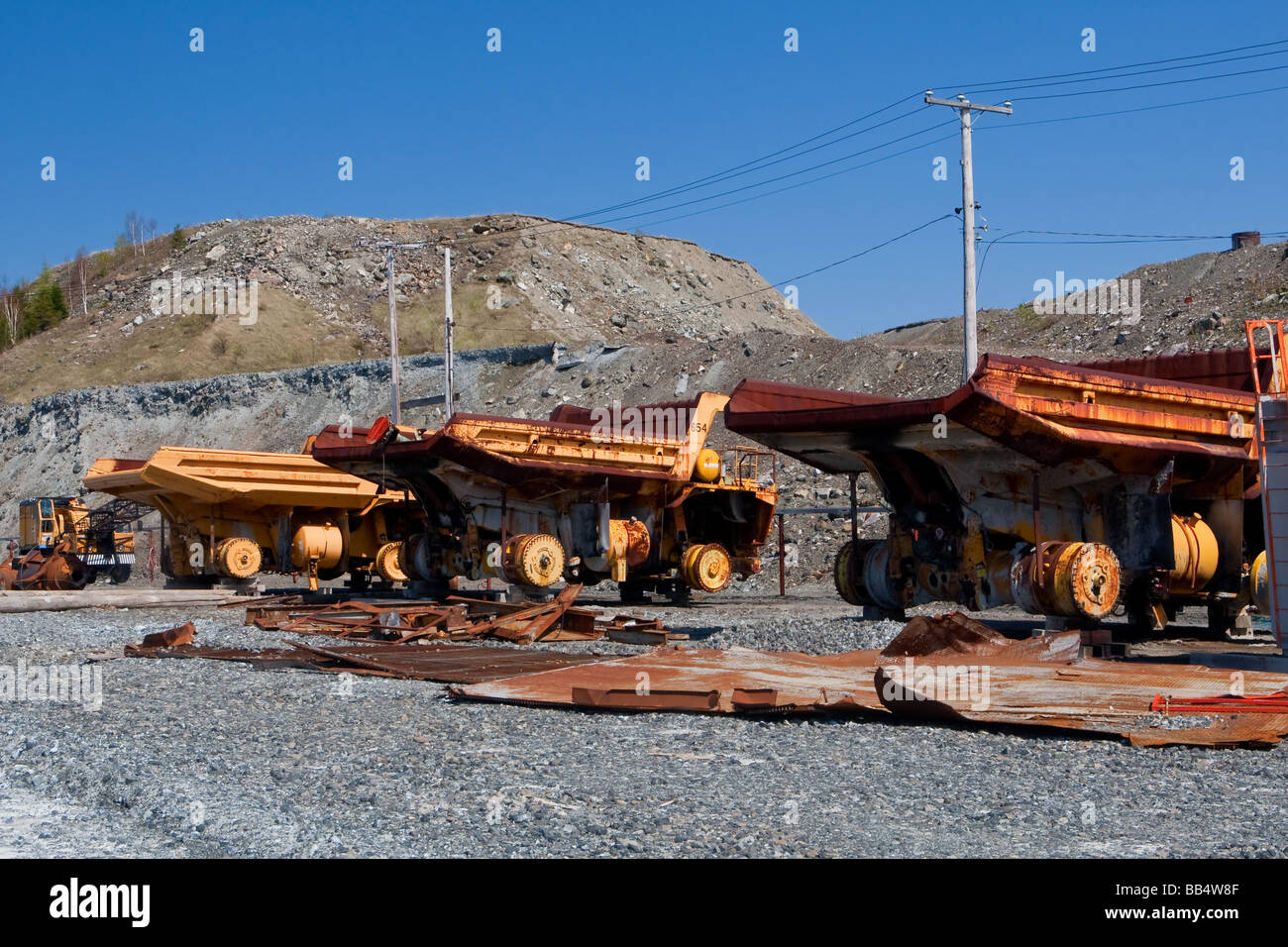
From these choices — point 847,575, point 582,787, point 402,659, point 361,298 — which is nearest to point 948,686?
point 582,787

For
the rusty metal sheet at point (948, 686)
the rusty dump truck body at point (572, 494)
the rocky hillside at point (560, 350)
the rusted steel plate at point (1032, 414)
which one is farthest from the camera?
the rocky hillside at point (560, 350)

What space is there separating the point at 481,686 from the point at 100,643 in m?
8.92

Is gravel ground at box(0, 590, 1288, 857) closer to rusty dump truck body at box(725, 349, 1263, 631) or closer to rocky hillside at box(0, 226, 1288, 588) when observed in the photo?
rusty dump truck body at box(725, 349, 1263, 631)

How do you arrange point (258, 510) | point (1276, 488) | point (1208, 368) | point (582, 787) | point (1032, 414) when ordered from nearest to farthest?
point (582, 787) < point (1276, 488) < point (1032, 414) < point (1208, 368) < point (258, 510)

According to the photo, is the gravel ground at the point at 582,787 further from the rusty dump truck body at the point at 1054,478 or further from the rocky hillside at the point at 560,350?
the rocky hillside at the point at 560,350

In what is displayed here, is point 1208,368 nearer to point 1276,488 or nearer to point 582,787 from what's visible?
point 1276,488

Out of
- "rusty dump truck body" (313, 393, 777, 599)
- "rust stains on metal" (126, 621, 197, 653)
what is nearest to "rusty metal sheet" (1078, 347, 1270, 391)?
"rusty dump truck body" (313, 393, 777, 599)

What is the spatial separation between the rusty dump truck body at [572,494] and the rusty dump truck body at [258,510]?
3009 millimetres

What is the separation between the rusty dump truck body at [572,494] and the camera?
20203 mm

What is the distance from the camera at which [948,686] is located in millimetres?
9672

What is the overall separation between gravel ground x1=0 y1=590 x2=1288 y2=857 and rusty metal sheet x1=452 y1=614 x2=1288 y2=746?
0.15 meters

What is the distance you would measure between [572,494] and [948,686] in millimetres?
12792

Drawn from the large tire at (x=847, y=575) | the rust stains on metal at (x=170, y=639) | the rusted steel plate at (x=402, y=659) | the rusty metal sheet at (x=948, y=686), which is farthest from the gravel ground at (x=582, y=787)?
the large tire at (x=847, y=575)

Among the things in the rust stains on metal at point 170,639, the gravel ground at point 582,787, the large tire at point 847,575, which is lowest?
the gravel ground at point 582,787
